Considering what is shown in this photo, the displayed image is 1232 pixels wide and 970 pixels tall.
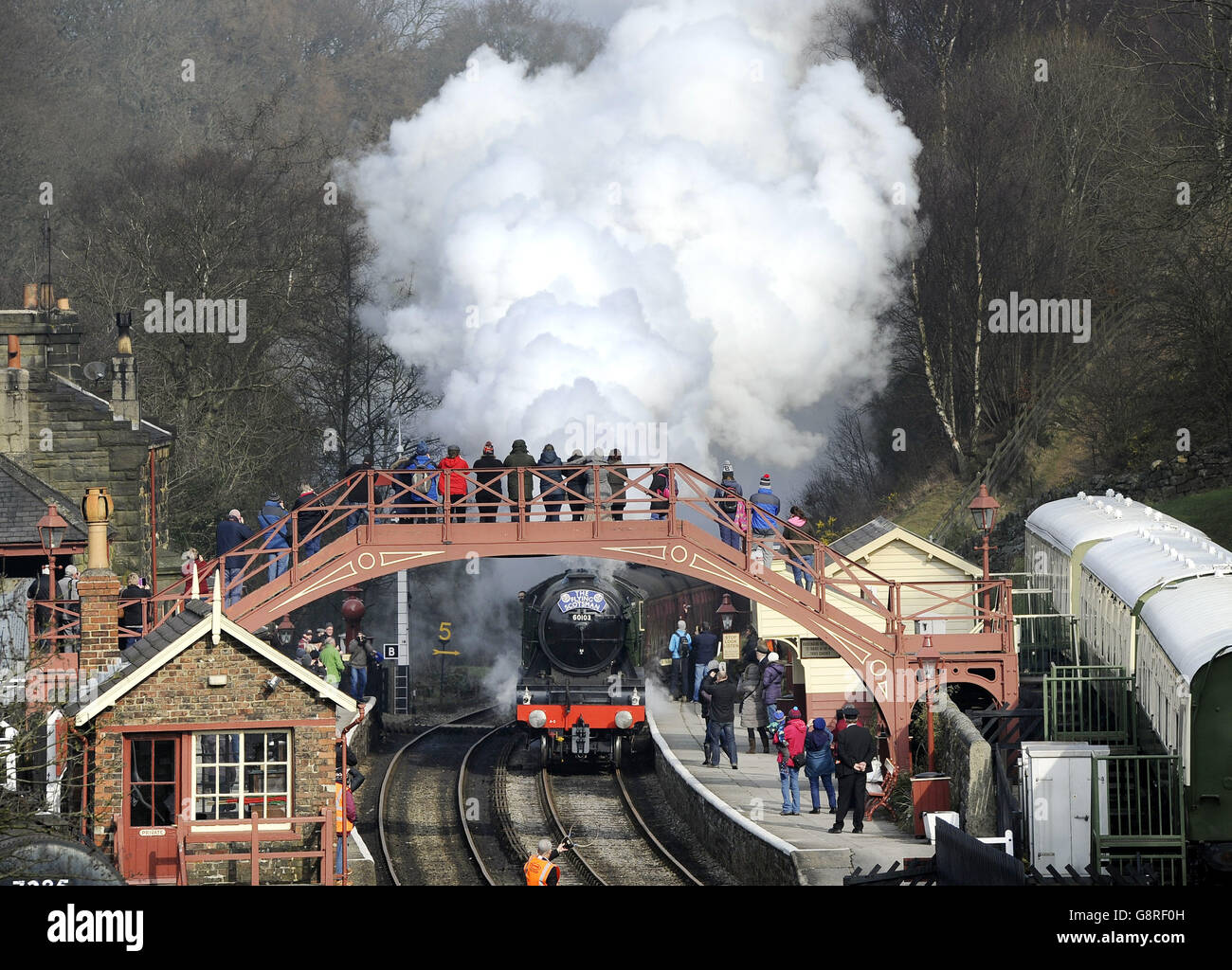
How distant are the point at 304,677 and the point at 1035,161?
29.7 meters

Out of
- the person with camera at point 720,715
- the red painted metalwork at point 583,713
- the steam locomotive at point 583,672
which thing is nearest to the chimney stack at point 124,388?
the steam locomotive at point 583,672

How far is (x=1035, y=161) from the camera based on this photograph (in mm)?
43344

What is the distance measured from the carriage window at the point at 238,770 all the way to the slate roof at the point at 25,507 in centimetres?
951

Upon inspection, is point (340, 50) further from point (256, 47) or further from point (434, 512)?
point (434, 512)

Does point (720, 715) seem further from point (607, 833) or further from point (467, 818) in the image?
point (467, 818)

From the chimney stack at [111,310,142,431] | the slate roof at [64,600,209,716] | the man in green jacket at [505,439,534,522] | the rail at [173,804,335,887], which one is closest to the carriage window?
the rail at [173,804,335,887]

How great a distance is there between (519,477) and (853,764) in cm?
538

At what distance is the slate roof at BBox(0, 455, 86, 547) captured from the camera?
2708cm

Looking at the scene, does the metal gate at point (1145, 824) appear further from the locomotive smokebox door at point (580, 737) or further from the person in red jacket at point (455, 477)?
the locomotive smokebox door at point (580, 737)

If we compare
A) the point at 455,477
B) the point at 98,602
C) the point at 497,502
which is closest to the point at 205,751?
the point at 98,602

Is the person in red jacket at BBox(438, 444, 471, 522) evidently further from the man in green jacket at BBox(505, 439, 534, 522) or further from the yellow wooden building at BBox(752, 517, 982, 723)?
the yellow wooden building at BBox(752, 517, 982, 723)

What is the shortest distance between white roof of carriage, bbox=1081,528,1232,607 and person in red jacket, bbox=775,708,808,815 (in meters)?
3.89
